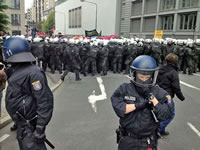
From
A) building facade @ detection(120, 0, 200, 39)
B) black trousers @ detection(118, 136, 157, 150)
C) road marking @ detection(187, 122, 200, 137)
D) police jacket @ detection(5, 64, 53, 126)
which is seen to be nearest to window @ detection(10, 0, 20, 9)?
building facade @ detection(120, 0, 200, 39)

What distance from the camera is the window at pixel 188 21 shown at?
25438 millimetres

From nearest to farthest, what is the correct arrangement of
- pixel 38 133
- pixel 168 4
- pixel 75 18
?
1. pixel 38 133
2. pixel 168 4
3. pixel 75 18

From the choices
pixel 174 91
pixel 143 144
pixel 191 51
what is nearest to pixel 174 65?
pixel 174 91

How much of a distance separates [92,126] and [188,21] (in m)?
26.0

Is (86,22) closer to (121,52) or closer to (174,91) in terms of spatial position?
(121,52)

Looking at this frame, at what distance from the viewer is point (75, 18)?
220ft

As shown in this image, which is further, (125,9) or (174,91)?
(125,9)

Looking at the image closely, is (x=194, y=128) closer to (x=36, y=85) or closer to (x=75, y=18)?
(x=36, y=85)

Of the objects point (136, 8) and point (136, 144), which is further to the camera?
point (136, 8)

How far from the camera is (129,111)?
2182mm

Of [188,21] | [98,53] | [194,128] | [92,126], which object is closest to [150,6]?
[188,21]

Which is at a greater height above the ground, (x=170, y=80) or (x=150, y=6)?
(x=150, y=6)

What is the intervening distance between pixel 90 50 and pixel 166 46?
5.52 m

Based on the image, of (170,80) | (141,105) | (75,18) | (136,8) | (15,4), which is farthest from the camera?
(75,18)
